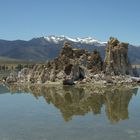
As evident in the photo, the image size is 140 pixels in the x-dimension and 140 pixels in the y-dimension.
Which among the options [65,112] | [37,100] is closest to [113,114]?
[65,112]

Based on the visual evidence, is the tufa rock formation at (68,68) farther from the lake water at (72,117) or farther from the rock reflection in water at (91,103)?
the lake water at (72,117)

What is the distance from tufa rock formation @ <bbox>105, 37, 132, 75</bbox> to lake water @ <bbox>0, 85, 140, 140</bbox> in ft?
100

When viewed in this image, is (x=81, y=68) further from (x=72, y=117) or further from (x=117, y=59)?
(x=72, y=117)

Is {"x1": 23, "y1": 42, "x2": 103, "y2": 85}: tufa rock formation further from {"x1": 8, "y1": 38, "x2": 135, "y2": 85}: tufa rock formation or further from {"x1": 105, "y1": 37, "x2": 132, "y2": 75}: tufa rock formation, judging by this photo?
{"x1": 105, "y1": 37, "x2": 132, "y2": 75}: tufa rock formation

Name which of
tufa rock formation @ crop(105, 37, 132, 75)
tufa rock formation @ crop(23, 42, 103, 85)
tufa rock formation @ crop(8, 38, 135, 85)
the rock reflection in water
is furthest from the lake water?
tufa rock formation @ crop(105, 37, 132, 75)

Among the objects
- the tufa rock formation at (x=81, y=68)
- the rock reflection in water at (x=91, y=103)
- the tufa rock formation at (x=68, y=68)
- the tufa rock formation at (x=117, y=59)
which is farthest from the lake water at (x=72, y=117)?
the tufa rock formation at (x=117, y=59)

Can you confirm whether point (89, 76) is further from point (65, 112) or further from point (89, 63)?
point (65, 112)

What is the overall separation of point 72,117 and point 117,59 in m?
58.2

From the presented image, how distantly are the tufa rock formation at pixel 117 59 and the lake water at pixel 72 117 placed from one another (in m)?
30.5

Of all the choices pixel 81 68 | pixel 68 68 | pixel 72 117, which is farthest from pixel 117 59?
pixel 72 117

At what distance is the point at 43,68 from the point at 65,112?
5177 cm

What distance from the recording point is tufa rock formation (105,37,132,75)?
9698 centimetres

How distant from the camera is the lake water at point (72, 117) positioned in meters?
33.0

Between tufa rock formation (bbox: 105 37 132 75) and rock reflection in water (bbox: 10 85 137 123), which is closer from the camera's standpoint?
rock reflection in water (bbox: 10 85 137 123)
